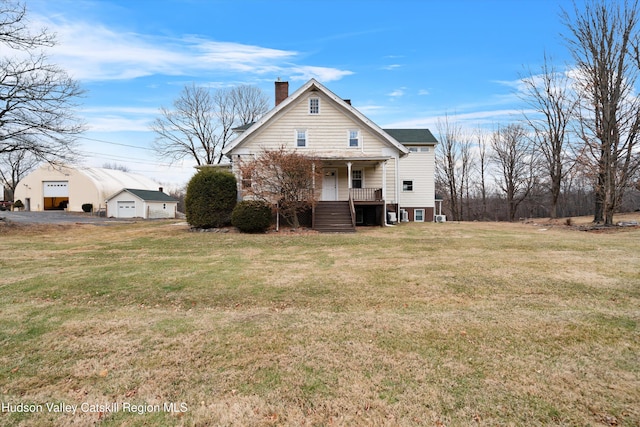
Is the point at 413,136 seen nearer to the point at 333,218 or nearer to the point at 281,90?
the point at 281,90

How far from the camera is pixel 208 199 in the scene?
16375mm

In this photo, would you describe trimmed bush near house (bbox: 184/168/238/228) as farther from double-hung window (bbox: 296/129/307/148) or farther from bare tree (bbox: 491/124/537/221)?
bare tree (bbox: 491/124/537/221)

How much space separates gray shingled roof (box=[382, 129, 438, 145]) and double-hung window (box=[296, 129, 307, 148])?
8882 mm

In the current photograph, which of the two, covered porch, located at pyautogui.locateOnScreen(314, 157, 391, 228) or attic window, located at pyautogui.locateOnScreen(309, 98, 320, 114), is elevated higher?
attic window, located at pyautogui.locateOnScreen(309, 98, 320, 114)

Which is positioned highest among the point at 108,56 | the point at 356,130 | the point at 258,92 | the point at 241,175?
the point at 258,92

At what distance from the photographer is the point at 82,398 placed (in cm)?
293

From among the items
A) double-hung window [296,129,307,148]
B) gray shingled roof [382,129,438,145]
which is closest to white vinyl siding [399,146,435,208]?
gray shingled roof [382,129,438,145]

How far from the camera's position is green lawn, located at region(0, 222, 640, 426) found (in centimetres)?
272

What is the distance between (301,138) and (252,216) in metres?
6.70

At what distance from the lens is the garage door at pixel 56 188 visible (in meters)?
40.7

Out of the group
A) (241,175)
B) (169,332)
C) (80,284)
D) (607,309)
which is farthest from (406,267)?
(241,175)

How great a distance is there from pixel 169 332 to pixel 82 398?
1.40 meters

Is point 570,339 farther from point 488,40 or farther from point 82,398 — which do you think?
point 488,40

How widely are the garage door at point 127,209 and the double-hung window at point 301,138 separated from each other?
2722cm
